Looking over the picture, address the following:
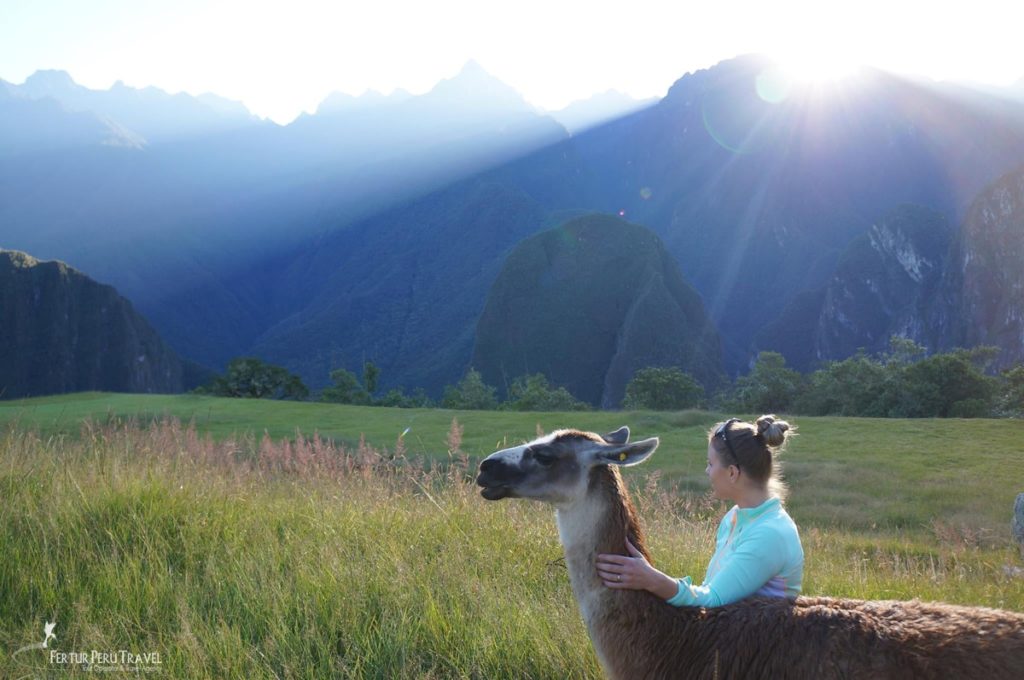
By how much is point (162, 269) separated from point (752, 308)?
15734cm

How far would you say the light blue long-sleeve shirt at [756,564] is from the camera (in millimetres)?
3051

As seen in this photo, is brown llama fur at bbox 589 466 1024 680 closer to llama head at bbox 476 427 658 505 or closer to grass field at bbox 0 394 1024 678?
llama head at bbox 476 427 658 505

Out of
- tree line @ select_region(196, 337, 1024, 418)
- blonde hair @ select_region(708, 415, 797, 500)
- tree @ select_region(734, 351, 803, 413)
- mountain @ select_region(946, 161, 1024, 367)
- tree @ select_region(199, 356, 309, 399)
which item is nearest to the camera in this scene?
blonde hair @ select_region(708, 415, 797, 500)

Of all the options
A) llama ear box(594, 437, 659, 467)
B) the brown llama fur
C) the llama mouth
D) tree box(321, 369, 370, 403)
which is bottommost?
tree box(321, 369, 370, 403)

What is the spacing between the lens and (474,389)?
50.1 m

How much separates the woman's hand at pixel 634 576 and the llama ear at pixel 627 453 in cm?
43

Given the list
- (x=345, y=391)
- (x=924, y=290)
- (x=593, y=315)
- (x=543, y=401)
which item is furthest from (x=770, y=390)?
(x=924, y=290)

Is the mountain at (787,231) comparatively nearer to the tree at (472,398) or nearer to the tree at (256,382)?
the tree at (472,398)

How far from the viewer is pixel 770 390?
38.2 m

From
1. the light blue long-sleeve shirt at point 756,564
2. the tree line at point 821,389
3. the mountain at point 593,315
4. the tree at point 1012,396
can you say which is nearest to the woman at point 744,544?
the light blue long-sleeve shirt at point 756,564

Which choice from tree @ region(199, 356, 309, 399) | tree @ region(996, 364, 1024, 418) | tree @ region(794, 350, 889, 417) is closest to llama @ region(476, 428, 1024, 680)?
tree @ region(996, 364, 1024, 418)

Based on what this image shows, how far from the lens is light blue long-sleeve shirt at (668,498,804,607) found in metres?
3.05

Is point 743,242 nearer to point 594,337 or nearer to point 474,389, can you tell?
point 594,337

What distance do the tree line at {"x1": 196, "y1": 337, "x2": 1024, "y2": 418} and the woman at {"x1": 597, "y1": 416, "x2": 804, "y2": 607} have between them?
97.5 ft
